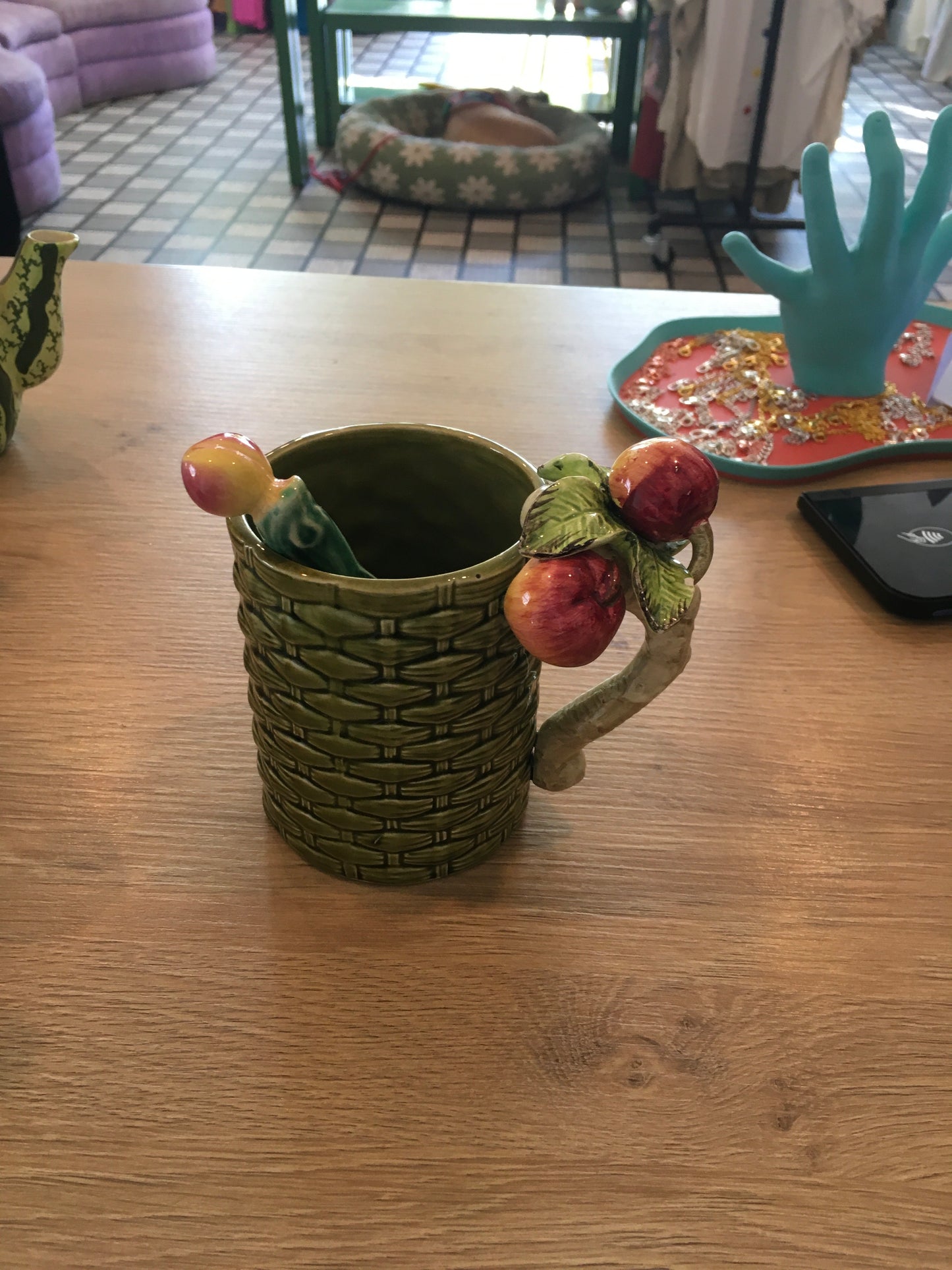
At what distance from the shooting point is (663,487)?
296mm

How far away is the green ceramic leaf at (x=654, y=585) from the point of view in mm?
302

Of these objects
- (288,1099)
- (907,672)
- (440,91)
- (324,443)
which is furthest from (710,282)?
(288,1099)

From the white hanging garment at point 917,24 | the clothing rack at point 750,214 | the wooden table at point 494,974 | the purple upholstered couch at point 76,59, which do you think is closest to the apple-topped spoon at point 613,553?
the wooden table at point 494,974

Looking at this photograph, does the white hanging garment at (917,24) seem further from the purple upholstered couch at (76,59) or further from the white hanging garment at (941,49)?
the purple upholstered couch at (76,59)

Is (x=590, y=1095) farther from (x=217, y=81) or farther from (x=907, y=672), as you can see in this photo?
(x=217, y=81)

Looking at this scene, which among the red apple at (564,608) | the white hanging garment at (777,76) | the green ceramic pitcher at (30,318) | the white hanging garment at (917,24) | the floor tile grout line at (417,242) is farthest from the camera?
the white hanging garment at (917,24)

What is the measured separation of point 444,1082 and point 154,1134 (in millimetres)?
93

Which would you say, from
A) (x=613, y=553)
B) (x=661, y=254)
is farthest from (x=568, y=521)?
(x=661, y=254)

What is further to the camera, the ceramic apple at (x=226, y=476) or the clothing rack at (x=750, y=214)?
the clothing rack at (x=750, y=214)

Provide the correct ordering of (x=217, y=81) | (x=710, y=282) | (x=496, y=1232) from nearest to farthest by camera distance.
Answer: (x=496, y=1232), (x=710, y=282), (x=217, y=81)

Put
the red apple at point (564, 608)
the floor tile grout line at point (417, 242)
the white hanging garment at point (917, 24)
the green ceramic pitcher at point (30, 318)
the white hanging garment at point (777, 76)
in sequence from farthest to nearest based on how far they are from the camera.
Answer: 1. the white hanging garment at point (917, 24)
2. the floor tile grout line at point (417, 242)
3. the white hanging garment at point (777, 76)
4. the green ceramic pitcher at point (30, 318)
5. the red apple at point (564, 608)

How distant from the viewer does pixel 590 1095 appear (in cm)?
34

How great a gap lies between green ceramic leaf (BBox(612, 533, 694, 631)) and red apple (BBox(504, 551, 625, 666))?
0.05 feet

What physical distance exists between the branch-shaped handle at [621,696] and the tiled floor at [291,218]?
1.91 metres
